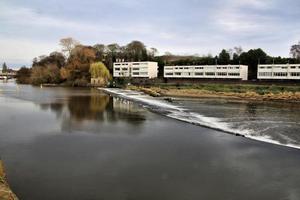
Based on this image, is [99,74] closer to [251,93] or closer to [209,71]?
[209,71]

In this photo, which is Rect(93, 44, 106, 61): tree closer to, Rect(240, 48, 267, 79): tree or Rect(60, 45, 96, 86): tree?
Rect(60, 45, 96, 86): tree

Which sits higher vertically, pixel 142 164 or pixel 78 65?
pixel 78 65


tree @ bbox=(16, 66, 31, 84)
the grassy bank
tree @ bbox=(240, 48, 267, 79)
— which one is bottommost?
the grassy bank

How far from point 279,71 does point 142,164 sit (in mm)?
59301

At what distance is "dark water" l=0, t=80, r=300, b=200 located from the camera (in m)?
7.73

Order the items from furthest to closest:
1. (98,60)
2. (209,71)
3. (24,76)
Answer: (24,76) → (98,60) → (209,71)

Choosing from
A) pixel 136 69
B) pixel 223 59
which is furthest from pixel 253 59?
pixel 136 69

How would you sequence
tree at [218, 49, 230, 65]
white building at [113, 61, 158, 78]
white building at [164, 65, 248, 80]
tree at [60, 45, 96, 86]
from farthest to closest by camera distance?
tree at [60, 45, 96, 86] → white building at [113, 61, 158, 78] → tree at [218, 49, 230, 65] → white building at [164, 65, 248, 80]

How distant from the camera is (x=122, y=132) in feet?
50.8

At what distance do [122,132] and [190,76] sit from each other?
6462 cm

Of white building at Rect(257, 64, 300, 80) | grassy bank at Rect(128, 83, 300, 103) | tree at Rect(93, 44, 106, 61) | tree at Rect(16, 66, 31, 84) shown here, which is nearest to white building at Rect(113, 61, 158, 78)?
tree at Rect(93, 44, 106, 61)

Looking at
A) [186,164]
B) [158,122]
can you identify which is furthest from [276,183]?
[158,122]

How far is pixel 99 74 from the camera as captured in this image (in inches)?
3354

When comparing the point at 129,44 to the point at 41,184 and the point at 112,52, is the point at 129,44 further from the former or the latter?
the point at 41,184
